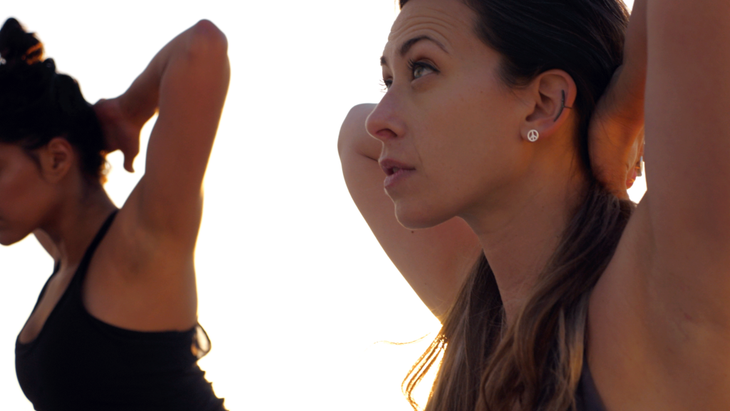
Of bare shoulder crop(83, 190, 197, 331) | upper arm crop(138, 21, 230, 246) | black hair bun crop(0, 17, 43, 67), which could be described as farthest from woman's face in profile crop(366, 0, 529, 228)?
black hair bun crop(0, 17, 43, 67)

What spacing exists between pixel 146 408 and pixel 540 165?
4.55 feet

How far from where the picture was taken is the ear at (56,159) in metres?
2.13

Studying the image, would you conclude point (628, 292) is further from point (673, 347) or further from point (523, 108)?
point (523, 108)

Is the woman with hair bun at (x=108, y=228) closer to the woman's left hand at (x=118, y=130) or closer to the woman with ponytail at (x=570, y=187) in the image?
the woman's left hand at (x=118, y=130)

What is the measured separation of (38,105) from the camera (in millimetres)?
2172

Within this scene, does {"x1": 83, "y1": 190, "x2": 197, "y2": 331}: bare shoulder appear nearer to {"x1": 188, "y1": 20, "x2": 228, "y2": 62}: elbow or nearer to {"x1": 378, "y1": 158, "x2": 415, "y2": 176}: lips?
{"x1": 188, "y1": 20, "x2": 228, "y2": 62}: elbow

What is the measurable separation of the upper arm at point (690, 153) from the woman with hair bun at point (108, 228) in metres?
1.48

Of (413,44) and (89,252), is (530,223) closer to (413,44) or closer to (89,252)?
(413,44)

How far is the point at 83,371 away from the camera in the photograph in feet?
6.14

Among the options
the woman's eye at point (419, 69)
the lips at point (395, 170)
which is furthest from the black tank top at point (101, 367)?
the woman's eye at point (419, 69)

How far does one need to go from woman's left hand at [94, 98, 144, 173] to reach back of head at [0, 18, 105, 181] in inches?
1.4

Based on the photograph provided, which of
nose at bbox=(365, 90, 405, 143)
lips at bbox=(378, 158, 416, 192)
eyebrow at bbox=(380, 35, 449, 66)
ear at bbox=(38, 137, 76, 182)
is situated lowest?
lips at bbox=(378, 158, 416, 192)

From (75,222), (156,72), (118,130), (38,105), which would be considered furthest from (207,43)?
(75,222)

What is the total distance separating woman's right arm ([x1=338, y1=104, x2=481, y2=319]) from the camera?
5.86 ft
